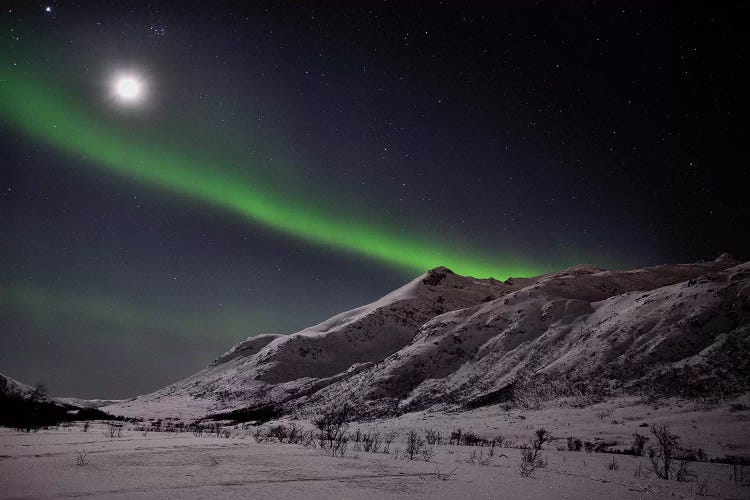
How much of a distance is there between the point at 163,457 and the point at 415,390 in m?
46.8

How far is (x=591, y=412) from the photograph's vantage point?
98.0 ft

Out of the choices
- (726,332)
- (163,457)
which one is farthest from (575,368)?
(163,457)

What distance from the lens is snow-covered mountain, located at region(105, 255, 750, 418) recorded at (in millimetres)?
34719

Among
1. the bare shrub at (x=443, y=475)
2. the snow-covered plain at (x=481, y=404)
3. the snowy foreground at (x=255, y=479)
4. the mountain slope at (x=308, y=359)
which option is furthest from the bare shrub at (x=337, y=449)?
the mountain slope at (x=308, y=359)

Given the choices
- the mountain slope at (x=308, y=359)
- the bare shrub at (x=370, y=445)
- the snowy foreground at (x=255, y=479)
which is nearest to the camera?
the snowy foreground at (x=255, y=479)

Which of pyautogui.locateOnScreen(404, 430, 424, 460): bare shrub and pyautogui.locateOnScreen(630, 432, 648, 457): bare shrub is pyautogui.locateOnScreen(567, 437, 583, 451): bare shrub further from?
pyautogui.locateOnScreen(404, 430, 424, 460): bare shrub

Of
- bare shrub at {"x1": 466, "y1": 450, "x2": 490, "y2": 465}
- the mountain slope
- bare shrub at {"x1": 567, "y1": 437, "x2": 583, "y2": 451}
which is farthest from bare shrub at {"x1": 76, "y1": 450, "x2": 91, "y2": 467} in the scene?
the mountain slope

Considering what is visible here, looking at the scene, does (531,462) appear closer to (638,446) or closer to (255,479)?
(255,479)

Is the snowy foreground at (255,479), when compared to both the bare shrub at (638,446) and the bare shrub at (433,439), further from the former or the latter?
the bare shrub at (638,446)

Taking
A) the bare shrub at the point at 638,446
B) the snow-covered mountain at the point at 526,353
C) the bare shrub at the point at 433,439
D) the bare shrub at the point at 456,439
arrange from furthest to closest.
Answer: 1. the snow-covered mountain at the point at 526,353
2. the bare shrub at the point at 456,439
3. the bare shrub at the point at 433,439
4. the bare shrub at the point at 638,446

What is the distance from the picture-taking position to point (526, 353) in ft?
161

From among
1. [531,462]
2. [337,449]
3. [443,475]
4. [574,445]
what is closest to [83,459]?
[337,449]

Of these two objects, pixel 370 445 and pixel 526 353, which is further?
pixel 526 353

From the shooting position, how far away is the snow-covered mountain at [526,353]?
3472 centimetres
